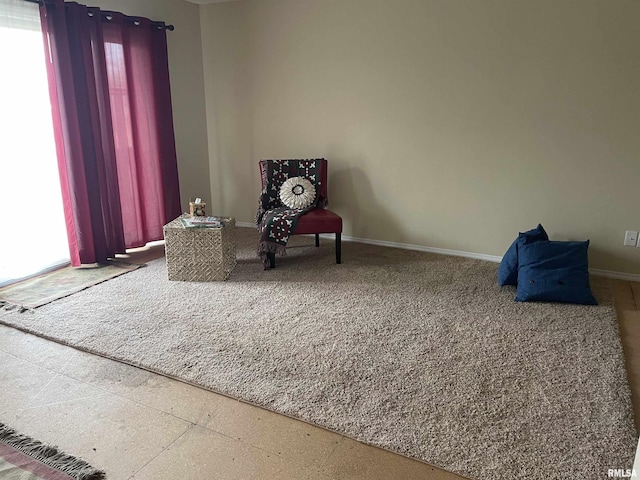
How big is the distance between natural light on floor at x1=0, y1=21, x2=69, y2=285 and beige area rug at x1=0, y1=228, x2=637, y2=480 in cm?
70

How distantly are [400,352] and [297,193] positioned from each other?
80.7 inches

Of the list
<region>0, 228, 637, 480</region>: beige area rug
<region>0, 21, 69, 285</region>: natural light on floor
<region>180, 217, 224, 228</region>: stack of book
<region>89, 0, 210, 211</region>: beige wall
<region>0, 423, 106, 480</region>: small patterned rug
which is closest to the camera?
<region>0, 423, 106, 480</region>: small patterned rug

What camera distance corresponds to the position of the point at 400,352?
259 centimetres

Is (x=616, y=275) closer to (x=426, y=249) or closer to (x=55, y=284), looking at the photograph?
(x=426, y=249)

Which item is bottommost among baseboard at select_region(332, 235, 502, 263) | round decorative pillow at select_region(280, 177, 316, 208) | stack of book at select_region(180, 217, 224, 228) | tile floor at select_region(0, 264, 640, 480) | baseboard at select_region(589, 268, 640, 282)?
tile floor at select_region(0, 264, 640, 480)

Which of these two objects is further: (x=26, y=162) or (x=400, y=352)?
(x=26, y=162)

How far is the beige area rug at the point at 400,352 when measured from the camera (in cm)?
192

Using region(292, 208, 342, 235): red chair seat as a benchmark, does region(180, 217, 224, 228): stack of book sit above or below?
above

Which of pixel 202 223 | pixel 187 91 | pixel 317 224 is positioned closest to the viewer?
pixel 202 223

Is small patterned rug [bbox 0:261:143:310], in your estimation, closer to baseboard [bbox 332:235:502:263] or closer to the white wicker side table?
the white wicker side table

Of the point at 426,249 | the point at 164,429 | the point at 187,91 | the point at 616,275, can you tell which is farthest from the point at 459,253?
the point at 187,91

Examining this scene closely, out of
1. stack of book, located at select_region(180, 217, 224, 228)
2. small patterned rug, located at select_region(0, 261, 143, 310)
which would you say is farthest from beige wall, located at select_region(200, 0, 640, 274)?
small patterned rug, located at select_region(0, 261, 143, 310)

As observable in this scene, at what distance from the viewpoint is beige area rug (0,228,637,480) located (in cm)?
192

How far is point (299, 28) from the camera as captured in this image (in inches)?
177
